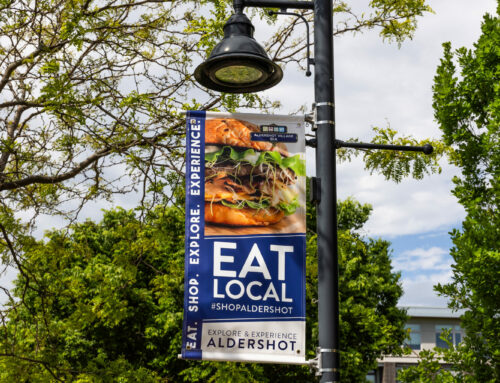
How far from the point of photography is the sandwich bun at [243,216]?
15.3 ft

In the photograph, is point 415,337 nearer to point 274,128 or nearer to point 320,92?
point 274,128

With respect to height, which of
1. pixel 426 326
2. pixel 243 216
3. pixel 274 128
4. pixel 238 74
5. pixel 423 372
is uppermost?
pixel 238 74

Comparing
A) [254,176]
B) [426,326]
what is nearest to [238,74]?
[254,176]

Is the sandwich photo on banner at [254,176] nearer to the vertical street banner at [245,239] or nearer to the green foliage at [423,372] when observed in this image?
the vertical street banner at [245,239]

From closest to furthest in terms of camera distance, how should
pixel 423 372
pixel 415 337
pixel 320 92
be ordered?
pixel 320 92
pixel 423 372
pixel 415 337

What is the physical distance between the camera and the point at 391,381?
45719 mm

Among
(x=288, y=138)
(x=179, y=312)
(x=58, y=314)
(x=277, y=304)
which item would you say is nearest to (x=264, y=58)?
(x=288, y=138)

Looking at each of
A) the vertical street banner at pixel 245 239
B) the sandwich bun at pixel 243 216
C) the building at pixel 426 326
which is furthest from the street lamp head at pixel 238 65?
the building at pixel 426 326

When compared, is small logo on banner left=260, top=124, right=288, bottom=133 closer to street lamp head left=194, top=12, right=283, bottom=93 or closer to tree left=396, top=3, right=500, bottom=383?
street lamp head left=194, top=12, right=283, bottom=93

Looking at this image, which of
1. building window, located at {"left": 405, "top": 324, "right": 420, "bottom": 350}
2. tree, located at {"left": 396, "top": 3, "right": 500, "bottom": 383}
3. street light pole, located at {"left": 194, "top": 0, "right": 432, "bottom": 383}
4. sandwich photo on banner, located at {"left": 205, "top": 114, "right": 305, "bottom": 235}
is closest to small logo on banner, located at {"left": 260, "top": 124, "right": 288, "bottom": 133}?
sandwich photo on banner, located at {"left": 205, "top": 114, "right": 305, "bottom": 235}

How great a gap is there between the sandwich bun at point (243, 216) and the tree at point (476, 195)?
3892 millimetres

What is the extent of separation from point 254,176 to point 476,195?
4.87 metres

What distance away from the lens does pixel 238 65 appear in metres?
4.88

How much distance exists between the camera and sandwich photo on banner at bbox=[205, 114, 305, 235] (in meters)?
4.70
